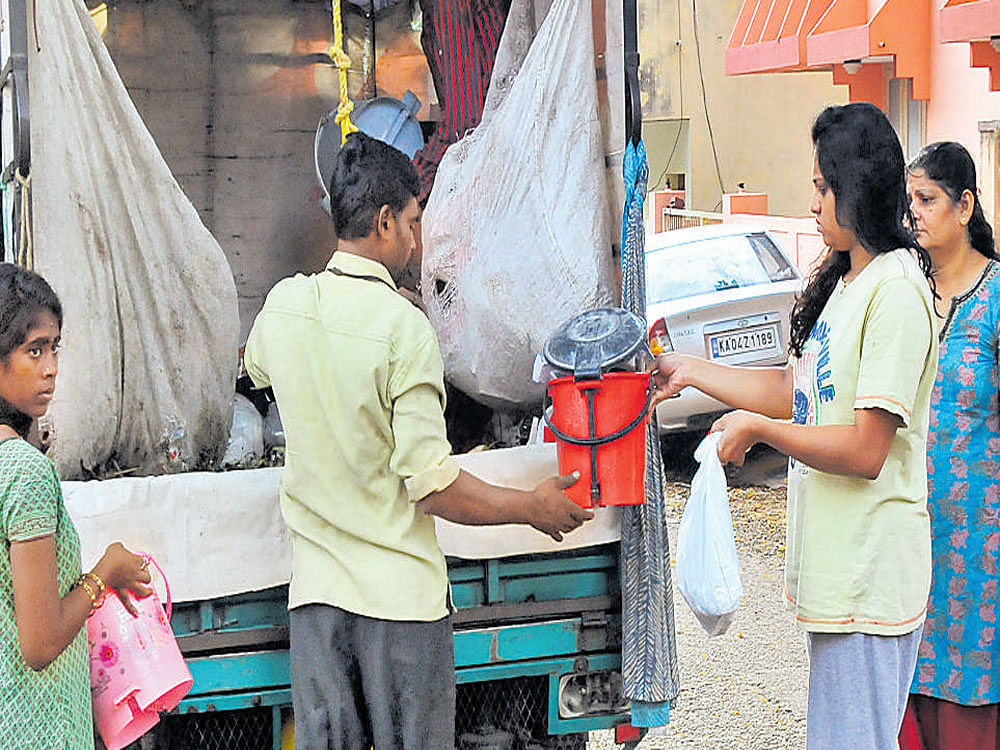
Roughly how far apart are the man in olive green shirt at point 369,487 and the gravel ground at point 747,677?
128cm

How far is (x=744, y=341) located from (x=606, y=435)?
535cm

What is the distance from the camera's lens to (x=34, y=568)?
206 cm

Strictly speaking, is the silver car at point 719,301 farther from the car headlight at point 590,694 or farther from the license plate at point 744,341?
the car headlight at point 590,694

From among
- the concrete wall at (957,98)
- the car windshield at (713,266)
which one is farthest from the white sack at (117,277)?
the concrete wall at (957,98)

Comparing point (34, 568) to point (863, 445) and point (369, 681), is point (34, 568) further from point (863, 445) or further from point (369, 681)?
point (863, 445)

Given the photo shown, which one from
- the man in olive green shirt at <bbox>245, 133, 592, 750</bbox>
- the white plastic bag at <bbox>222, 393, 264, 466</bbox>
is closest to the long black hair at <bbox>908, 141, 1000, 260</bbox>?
the man in olive green shirt at <bbox>245, 133, 592, 750</bbox>

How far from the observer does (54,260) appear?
9.75ft

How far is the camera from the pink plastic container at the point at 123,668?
2406 millimetres

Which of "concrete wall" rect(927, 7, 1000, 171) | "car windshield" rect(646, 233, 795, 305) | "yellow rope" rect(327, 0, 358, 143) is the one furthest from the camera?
"concrete wall" rect(927, 7, 1000, 171)

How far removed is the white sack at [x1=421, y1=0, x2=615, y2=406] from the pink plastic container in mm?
1276

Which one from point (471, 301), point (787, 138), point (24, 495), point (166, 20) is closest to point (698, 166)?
point (787, 138)

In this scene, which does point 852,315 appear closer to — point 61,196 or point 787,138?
point 61,196

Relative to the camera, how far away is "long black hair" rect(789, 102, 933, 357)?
8.04 ft

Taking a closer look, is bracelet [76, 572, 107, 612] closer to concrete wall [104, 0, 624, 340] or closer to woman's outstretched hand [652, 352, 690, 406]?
woman's outstretched hand [652, 352, 690, 406]
